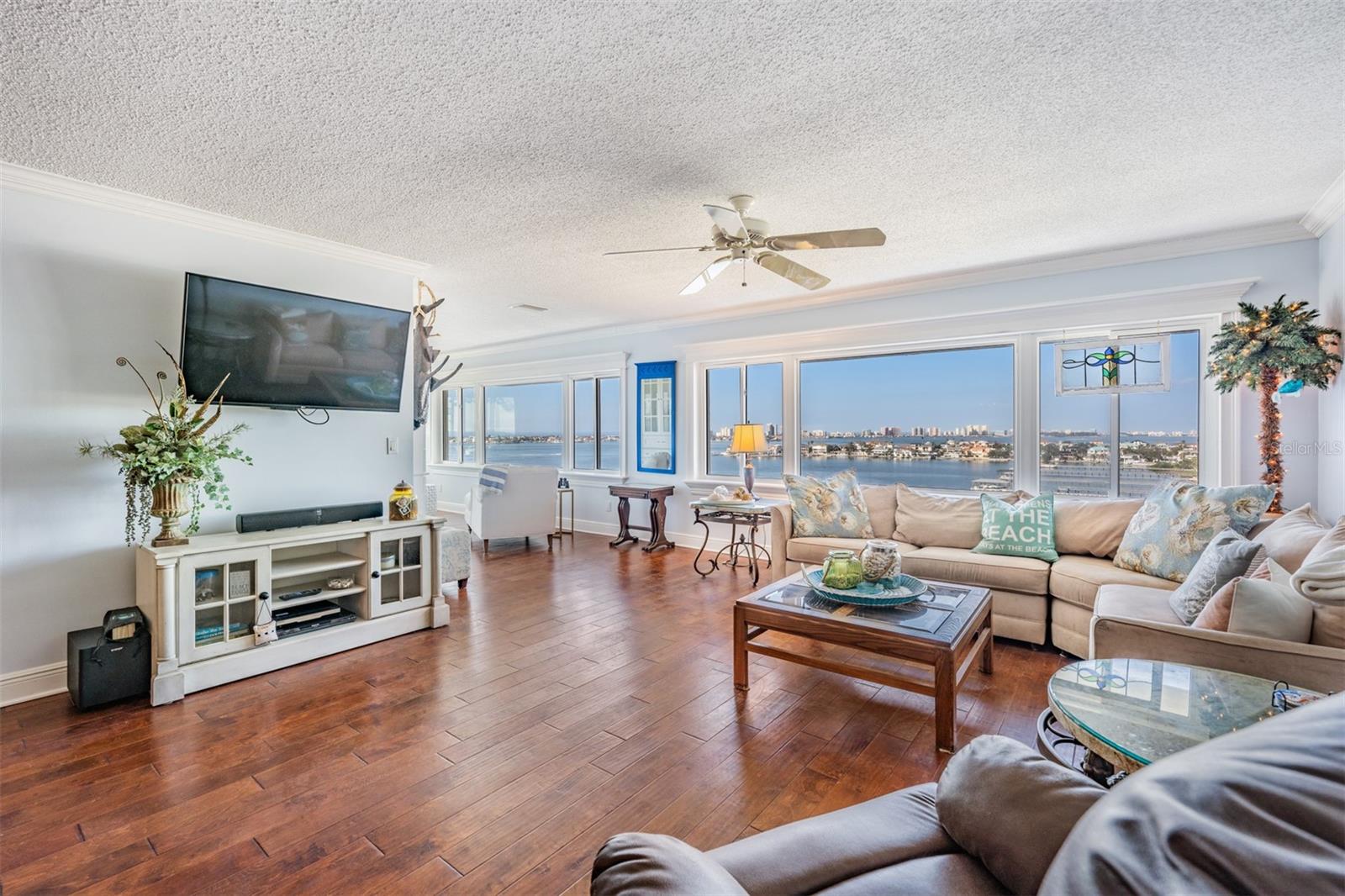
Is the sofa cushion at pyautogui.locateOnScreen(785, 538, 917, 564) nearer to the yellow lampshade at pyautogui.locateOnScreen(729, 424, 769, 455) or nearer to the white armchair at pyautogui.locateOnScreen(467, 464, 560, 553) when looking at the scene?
the yellow lampshade at pyautogui.locateOnScreen(729, 424, 769, 455)

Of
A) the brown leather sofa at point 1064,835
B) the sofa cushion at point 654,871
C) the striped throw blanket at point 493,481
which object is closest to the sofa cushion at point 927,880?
the brown leather sofa at point 1064,835

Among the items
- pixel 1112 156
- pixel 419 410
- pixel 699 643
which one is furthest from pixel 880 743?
pixel 419 410

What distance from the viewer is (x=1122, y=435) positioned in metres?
4.23

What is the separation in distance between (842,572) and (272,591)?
3.14m

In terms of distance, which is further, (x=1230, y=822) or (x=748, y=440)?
(x=748, y=440)

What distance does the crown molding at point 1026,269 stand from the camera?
3.55 m

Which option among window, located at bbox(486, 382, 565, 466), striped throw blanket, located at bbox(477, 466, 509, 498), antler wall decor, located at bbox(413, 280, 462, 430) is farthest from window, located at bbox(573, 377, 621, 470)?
antler wall decor, located at bbox(413, 280, 462, 430)

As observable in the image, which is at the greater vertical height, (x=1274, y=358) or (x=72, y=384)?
(x=1274, y=358)

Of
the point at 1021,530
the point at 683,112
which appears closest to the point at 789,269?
the point at 683,112

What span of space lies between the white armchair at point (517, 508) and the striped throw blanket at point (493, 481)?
0.03 meters

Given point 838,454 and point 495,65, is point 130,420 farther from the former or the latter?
point 838,454

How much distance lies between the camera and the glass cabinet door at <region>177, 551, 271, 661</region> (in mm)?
2760

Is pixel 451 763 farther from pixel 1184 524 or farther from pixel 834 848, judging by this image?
pixel 1184 524

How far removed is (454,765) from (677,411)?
4.65 m
